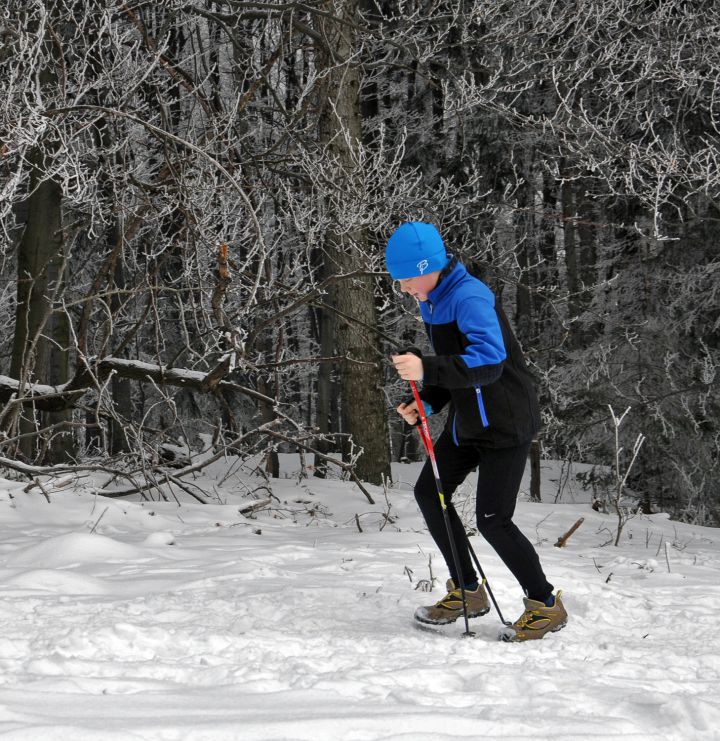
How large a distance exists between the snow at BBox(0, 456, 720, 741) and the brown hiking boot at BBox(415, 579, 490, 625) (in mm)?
92

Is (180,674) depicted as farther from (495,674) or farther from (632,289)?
(632,289)

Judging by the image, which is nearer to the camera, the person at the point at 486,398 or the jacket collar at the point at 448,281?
the person at the point at 486,398

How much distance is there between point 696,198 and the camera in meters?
10.6

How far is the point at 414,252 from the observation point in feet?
11.7

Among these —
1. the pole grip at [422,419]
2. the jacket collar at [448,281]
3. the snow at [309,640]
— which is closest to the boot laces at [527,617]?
the snow at [309,640]

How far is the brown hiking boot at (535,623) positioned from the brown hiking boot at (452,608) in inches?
8.4

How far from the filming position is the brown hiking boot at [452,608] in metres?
3.76

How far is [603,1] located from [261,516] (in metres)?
7.06

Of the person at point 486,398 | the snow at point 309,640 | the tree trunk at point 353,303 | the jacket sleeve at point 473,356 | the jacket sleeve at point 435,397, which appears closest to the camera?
the snow at point 309,640

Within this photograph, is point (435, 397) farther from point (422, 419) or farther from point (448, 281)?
point (448, 281)

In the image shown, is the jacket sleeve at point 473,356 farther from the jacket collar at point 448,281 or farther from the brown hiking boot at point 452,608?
the brown hiking boot at point 452,608

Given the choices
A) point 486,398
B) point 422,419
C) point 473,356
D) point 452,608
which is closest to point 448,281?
point 473,356

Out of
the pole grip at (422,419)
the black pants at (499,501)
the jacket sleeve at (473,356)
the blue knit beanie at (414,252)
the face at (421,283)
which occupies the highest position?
the blue knit beanie at (414,252)

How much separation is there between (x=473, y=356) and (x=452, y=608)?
121 cm
